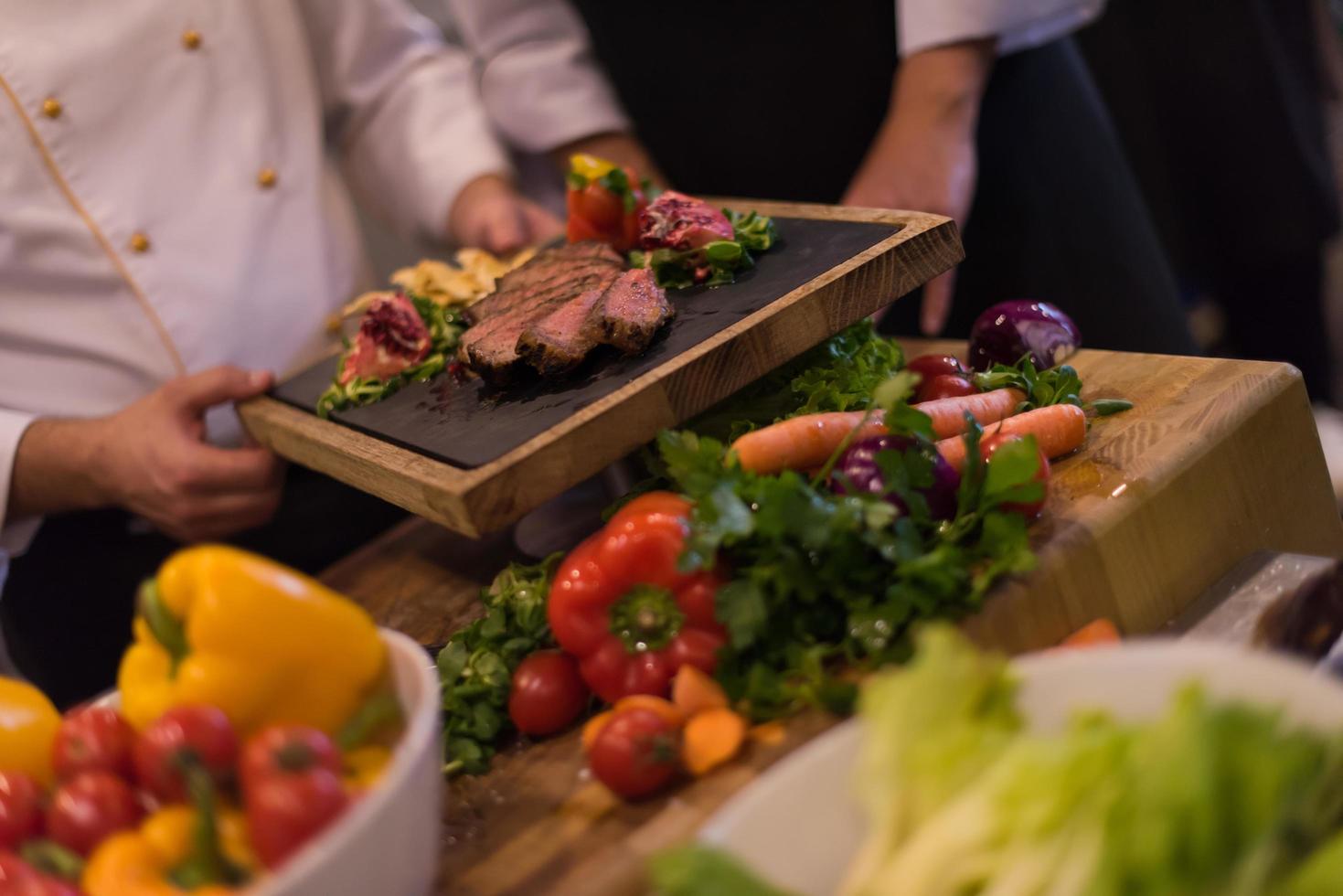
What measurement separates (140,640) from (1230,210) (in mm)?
3572

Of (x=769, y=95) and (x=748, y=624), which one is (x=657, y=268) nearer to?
(x=748, y=624)

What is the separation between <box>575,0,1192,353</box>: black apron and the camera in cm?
233

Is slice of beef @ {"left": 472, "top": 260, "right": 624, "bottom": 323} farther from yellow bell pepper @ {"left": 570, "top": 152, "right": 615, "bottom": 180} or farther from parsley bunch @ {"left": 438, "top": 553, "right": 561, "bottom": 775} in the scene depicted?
parsley bunch @ {"left": 438, "top": 553, "right": 561, "bottom": 775}

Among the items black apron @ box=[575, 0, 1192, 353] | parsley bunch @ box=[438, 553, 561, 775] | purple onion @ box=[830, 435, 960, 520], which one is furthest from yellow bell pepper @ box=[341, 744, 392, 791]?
black apron @ box=[575, 0, 1192, 353]

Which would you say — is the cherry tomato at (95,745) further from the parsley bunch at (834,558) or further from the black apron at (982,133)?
the black apron at (982,133)

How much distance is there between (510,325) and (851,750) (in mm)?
932

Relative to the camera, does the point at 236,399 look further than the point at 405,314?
Yes

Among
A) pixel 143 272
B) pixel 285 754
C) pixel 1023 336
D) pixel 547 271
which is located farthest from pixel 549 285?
pixel 285 754

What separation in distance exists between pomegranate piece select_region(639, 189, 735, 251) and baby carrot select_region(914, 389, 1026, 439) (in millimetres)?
441

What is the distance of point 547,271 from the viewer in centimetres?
182

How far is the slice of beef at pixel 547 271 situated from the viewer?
1.76m

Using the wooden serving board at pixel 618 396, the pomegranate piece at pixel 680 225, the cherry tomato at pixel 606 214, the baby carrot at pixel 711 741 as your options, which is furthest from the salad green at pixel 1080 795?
the cherry tomato at pixel 606 214

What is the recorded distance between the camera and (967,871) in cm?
77

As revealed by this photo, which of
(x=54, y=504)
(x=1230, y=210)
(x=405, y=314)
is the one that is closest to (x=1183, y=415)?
→ (x=405, y=314)
